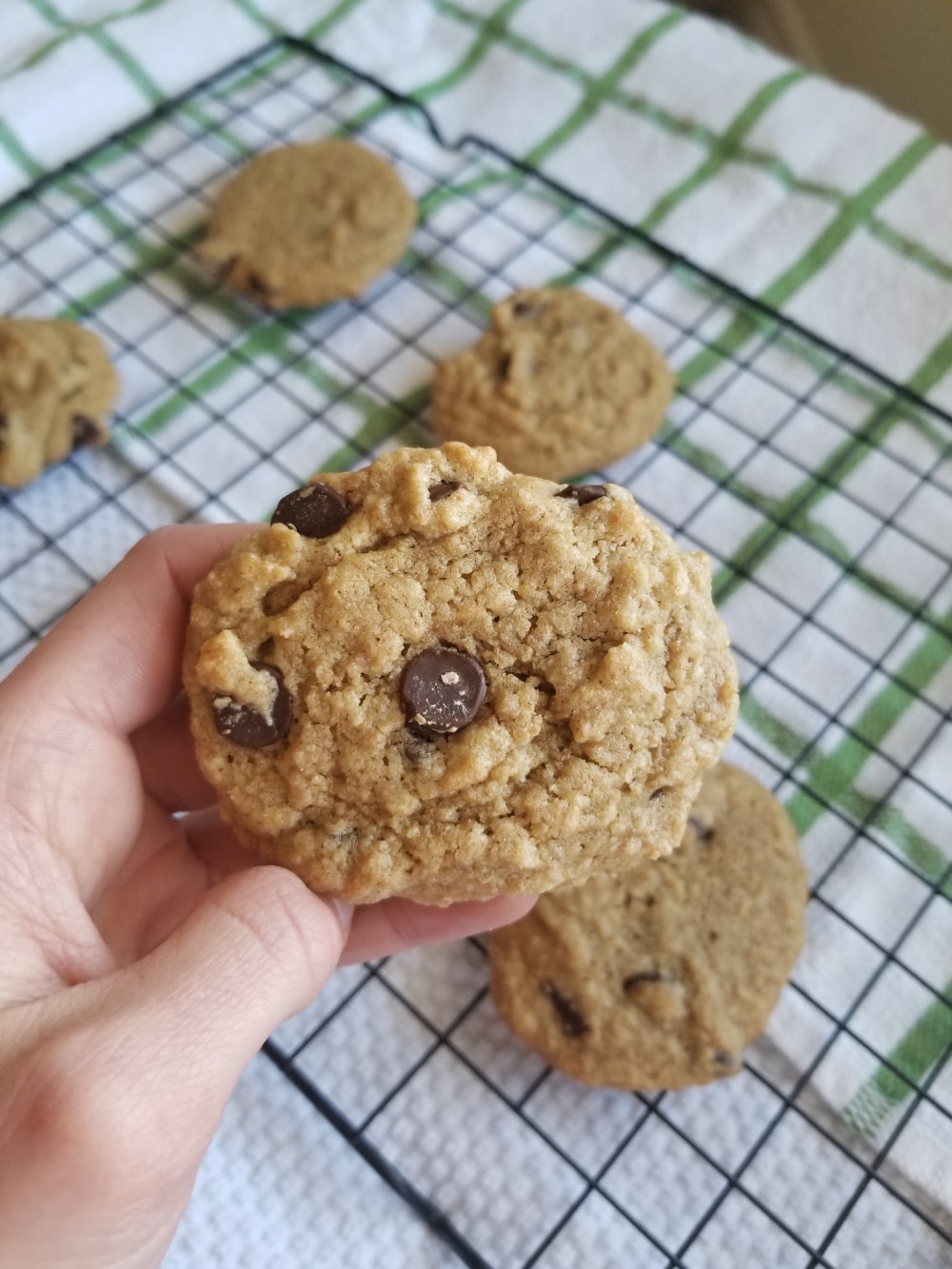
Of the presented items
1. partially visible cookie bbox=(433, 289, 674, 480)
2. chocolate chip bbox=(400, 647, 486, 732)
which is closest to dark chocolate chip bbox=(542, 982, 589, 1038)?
chocolate chip bbox=(400, 647, 486, 732)

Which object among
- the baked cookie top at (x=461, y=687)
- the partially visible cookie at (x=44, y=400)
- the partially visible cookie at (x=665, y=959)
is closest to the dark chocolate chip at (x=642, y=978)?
the partially visible cookie at (x=665, y=959)

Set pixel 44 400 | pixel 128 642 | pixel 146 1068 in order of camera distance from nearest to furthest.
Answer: pixel 146 1068
pixel 128 642
pixel 44 400

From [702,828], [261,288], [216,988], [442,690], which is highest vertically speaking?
[442,690]

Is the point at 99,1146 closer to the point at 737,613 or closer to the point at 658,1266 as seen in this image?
the point at 658,1266

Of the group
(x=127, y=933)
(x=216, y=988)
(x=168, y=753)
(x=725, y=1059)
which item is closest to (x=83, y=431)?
(x=168, y=753)

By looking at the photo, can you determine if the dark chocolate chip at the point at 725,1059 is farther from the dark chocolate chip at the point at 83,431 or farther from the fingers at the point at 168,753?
the dark chocolate chip at the point at 83,431

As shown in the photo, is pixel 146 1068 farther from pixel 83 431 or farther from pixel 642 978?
pixel 83 431

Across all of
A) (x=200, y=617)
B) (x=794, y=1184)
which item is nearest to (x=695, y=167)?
(x=200, y=617)
